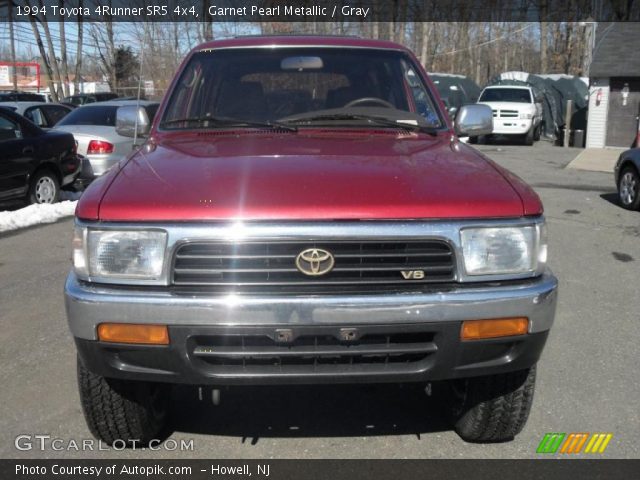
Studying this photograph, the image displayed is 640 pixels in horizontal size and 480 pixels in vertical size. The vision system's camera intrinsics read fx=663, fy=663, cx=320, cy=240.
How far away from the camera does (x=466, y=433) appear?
3217 millimetres

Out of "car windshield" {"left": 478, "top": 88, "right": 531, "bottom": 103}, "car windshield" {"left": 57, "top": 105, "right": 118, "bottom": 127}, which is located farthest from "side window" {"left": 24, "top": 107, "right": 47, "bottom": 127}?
"car windshield" {"left": 478, "top": 88, "right": 531, "bottom": 103}

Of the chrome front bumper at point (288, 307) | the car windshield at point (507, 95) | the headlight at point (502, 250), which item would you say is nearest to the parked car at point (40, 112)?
the chrome front bumper at point (288, 307)

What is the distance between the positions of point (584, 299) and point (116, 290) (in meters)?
4.31

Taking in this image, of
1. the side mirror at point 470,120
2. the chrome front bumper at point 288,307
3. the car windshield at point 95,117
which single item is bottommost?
the chrome front bumper at point 288,307

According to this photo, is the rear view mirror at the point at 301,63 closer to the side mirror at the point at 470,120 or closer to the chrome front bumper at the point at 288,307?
the side mirror at the point at 470,120

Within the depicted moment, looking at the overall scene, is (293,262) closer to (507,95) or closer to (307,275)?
(307,275)

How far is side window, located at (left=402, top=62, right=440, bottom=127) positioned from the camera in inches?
155

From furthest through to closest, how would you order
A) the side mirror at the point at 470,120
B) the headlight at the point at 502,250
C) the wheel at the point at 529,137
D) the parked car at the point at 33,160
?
the wheel at the point at 529,137, the parked car at the point at 33,160, the side mirror at the point at 470,120, the headlight at the point at 502,250

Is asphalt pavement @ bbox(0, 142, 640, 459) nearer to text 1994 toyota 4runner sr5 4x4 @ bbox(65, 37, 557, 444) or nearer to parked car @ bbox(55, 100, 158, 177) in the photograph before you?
text 1994 toyota 4runner sr5 4x4 @ bbox(65, 37, 557, 444)

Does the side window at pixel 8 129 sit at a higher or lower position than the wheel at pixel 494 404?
higher

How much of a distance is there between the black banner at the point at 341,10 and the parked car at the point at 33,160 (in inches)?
77.9

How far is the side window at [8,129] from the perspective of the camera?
909 cm

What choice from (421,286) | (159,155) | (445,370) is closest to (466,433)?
(445,370)
